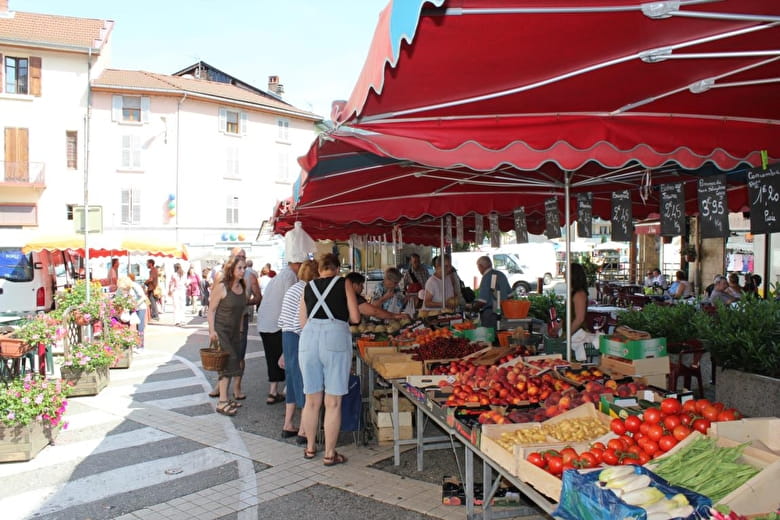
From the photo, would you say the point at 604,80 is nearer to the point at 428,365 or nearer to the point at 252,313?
the point at 428,365

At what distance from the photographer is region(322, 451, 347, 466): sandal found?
5.46 meters

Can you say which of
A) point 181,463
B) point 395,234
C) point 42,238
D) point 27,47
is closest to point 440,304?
point 395,234

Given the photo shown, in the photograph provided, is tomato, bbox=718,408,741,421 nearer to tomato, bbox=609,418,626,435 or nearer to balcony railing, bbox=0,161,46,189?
tomato, bbox=609,418,626,435

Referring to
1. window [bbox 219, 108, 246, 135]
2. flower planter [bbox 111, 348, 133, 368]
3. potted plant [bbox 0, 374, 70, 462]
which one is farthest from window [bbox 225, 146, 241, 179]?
potted plant [bbox 0, 374, 70, 462]

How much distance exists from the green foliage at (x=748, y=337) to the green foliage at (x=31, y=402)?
6886 millimetres

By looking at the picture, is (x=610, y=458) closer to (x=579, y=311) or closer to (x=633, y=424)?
(x=633, y=424)

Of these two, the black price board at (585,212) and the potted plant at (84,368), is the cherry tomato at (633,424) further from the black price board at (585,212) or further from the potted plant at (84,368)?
the potted plant at (84,368)

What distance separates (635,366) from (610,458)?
2.68 meters

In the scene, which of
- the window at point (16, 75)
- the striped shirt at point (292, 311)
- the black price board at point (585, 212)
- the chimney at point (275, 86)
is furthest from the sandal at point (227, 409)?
the chimney at point (275, 86)

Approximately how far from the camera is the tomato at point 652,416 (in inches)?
121

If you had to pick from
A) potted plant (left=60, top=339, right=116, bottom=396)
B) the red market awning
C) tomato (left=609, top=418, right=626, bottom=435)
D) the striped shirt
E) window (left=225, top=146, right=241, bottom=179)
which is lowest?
potted plant (left=60, top=339, right=116, bottom=396)

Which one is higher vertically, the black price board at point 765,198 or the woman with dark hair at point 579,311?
the black price board at point 765,198

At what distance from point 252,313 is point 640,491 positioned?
1596cm

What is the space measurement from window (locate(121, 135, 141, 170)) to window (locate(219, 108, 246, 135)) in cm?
447
